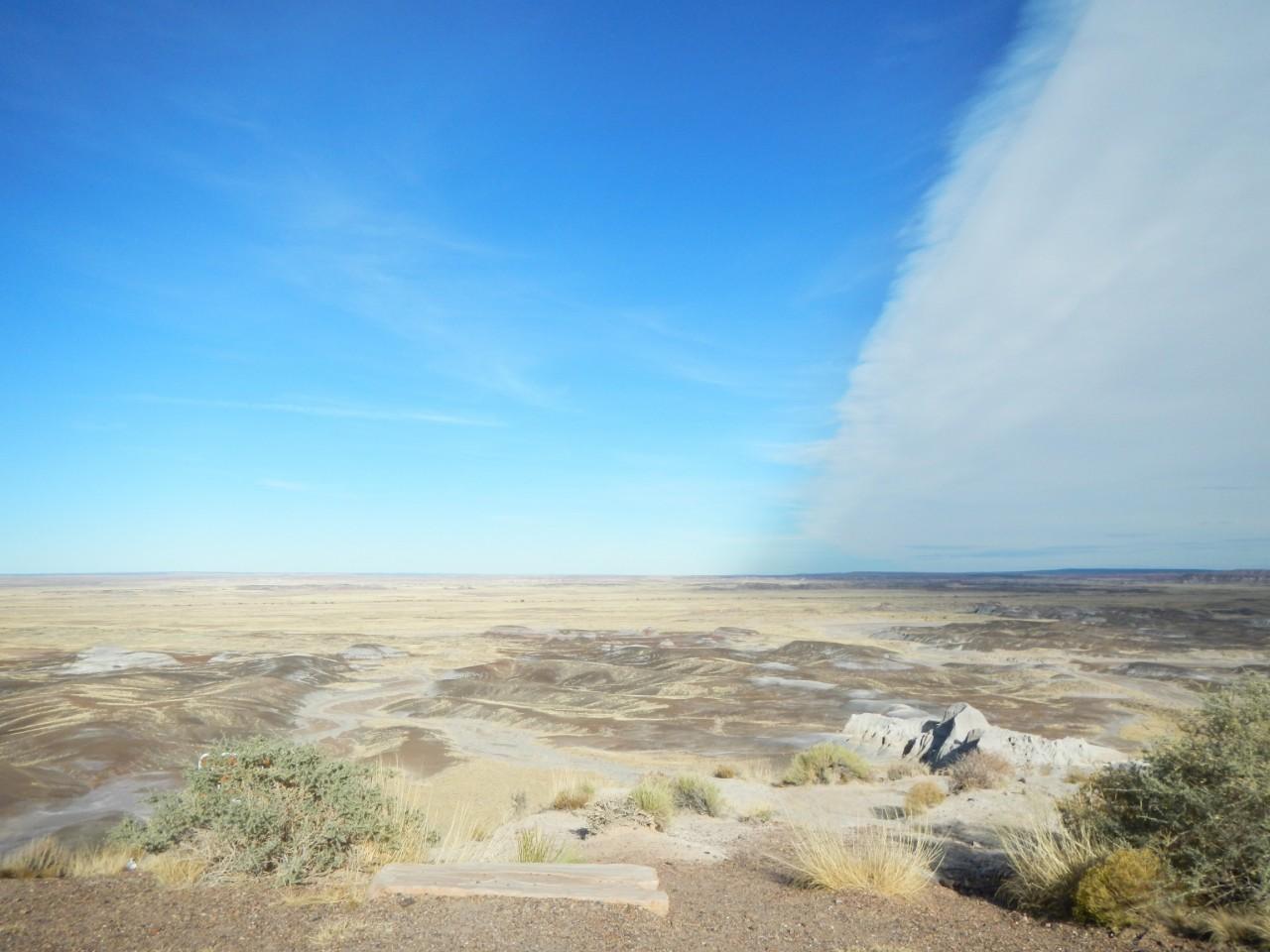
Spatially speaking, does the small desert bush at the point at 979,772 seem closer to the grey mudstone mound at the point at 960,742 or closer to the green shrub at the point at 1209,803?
the grey mudstone mound at the point at 960,742

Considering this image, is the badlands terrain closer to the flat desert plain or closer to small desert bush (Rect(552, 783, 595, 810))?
the flat desert plain

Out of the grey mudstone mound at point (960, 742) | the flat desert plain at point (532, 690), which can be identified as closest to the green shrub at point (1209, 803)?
the flat desert plain at point (532, 690)

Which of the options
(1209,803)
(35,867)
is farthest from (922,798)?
(35,867)

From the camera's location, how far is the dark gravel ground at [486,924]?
256 inches

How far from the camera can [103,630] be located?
80188 millimetres

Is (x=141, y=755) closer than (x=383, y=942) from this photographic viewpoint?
No

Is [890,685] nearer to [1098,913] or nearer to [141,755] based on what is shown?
[141,755]

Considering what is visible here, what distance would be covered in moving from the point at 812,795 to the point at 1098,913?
34.0 feet

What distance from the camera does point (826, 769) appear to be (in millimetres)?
18781

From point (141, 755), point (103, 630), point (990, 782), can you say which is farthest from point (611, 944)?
point (103, 630)

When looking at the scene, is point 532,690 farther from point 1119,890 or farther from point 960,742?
point 1119,890

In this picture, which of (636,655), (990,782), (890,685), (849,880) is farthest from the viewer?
(636,655)

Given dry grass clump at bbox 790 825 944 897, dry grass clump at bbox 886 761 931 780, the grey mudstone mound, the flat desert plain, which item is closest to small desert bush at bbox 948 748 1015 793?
dry grass clump at bbox 886 761 931 780

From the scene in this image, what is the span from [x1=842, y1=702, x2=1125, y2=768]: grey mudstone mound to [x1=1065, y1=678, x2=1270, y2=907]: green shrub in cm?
1243
